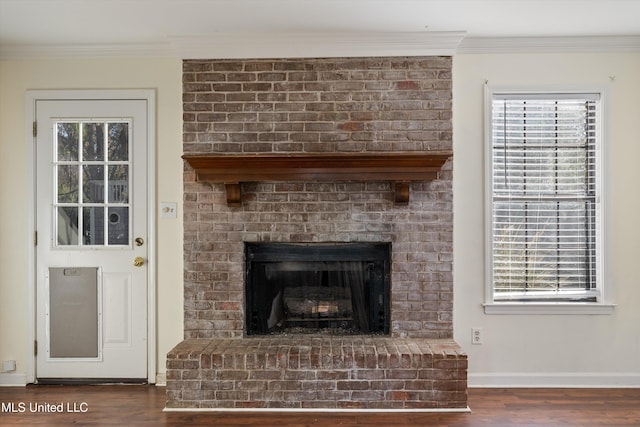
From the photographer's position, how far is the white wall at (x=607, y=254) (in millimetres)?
3209

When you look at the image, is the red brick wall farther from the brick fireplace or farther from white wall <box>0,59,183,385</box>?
white wall <box>0,59,183,385</box>

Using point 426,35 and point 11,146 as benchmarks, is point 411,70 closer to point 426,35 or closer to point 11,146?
point 426,35

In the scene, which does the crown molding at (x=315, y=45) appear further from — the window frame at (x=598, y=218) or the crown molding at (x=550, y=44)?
the window frame at (x=598, y=218)

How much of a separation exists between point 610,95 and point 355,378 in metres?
2.50

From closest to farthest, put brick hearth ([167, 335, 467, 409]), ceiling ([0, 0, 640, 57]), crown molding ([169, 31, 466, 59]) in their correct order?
ceiling ([0, 0, 640, 57]) → brick hearth ([167, 335, 467, 409]) → crown molding ([169, 31, 466, 59])

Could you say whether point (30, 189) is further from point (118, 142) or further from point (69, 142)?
point (118, 142)

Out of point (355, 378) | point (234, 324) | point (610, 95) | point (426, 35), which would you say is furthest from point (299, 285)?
point (610, 95)

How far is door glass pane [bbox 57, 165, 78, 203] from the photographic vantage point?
3295mm

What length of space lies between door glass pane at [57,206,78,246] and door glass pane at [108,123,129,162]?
467mm

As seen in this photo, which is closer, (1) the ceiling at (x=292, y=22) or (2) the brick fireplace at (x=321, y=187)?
(1) the ceiling at (x=292, y=22)

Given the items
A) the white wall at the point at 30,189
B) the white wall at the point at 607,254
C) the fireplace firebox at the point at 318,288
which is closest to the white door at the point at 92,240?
the white wall at the point at 30,189

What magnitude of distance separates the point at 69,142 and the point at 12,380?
168 centimetres

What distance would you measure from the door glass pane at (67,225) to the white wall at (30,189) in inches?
8.8

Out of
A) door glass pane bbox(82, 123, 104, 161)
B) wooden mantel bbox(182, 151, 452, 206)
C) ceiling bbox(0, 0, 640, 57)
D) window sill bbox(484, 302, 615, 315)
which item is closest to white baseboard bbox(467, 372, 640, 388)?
window sill bbox(484, 302, 615, 315)
